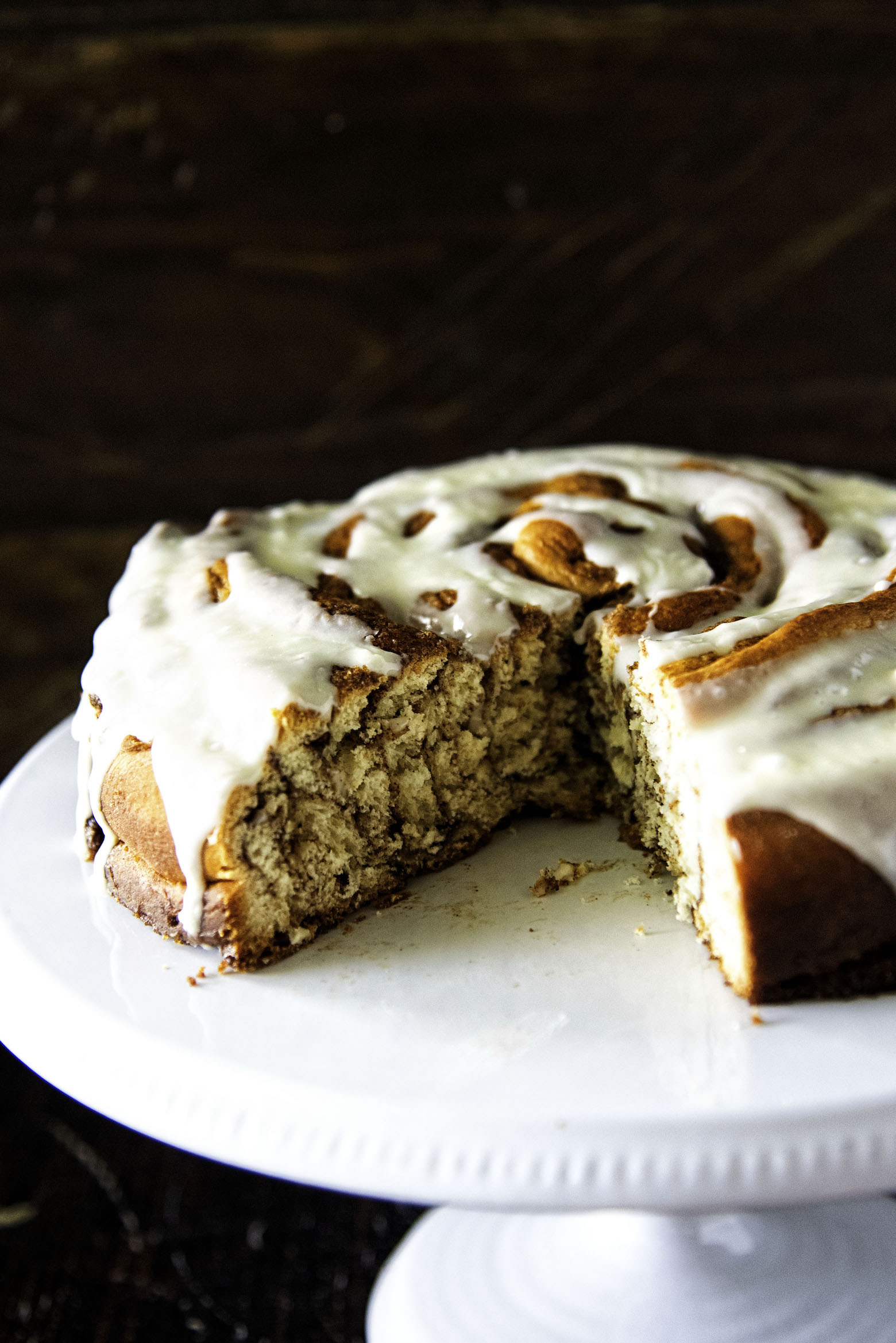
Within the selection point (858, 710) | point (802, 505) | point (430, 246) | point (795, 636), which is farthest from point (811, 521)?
point (430, 246)

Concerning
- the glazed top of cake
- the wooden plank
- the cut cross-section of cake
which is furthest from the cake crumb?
the wooden plank

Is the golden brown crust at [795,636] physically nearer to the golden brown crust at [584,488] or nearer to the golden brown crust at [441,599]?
the golden brown crust at [441,599]

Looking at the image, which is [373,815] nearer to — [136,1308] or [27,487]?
[136,1308]

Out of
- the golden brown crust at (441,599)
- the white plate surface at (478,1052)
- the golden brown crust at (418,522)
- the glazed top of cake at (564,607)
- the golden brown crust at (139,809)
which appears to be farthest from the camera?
the golden brown crust at (418,522)

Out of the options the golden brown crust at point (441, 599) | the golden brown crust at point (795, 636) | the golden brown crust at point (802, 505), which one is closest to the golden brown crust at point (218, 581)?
the golden brown crust at point (441, 599)

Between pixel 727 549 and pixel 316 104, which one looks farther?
pixel 316 104

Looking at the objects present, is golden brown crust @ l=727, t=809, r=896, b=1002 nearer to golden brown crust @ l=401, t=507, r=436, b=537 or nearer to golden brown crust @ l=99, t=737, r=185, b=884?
golden brown crust @ l=99, t=737, r=185, b=884

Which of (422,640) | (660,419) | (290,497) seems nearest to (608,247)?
(660,419)
